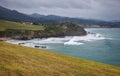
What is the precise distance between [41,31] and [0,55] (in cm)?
16709

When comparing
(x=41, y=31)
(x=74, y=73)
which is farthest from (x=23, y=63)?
(x=41, y=31)

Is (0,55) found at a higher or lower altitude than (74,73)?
higher

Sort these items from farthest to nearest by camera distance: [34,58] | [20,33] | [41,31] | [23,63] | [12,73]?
[41,31] < [20,33] < [34,58] < [23,63] < [12,73]

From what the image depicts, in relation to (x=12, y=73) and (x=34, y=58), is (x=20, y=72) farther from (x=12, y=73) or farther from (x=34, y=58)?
(x=34, y=58)

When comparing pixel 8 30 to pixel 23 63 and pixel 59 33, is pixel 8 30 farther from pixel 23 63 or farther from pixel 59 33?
pixel 23 63

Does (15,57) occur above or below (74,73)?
above

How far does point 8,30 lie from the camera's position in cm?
16725

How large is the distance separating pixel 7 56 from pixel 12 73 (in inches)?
164

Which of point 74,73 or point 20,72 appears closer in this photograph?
point 20,72

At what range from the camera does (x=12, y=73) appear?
17234 millimetres

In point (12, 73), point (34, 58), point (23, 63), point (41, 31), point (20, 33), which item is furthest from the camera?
point (41, 31)

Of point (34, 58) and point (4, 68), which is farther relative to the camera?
point (34, 58)

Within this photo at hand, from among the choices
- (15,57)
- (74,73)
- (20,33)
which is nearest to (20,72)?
(15,57)

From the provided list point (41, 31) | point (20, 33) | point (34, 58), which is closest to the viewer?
point (34, 58)
